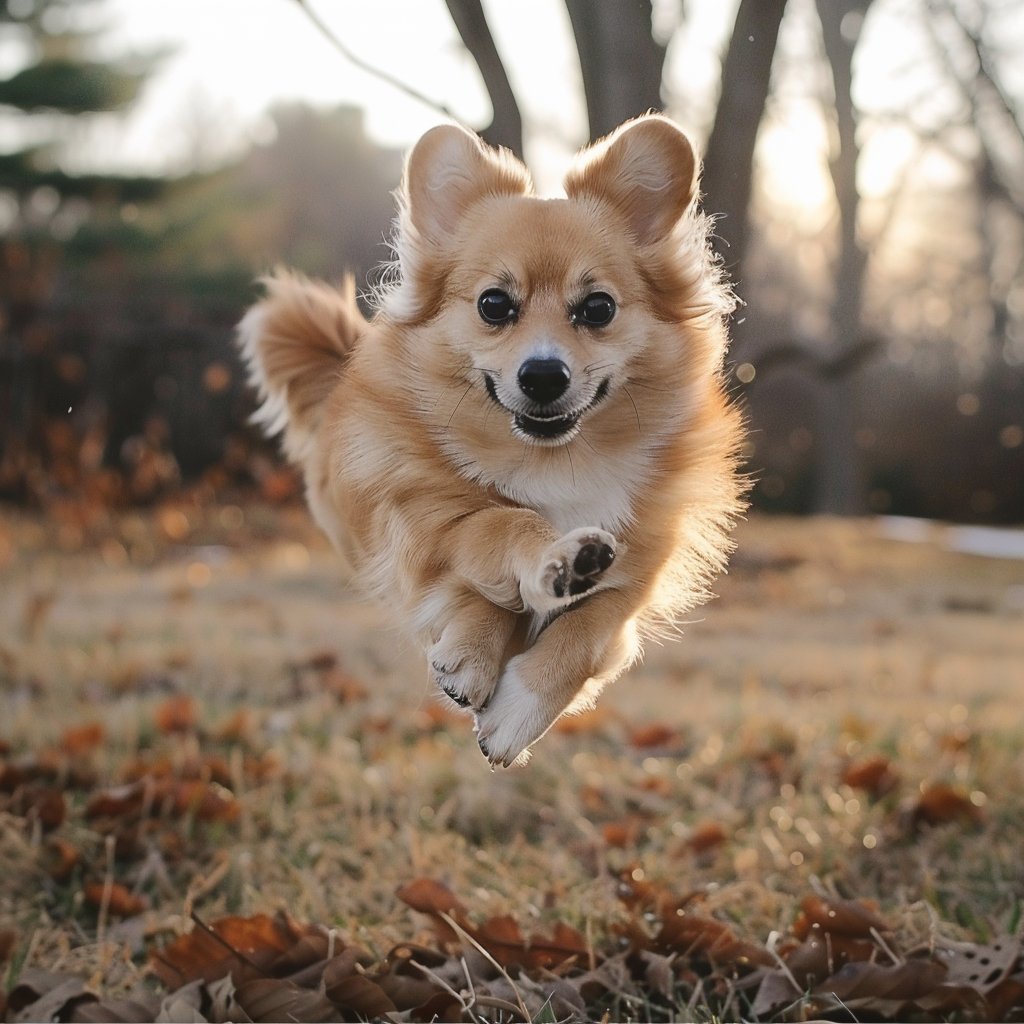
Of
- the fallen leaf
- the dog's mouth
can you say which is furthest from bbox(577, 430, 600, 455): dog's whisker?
the fallen leaf

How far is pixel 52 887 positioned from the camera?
11.0 ft

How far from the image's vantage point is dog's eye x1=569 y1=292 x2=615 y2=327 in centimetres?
196

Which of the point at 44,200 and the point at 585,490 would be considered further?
the point at 44,200

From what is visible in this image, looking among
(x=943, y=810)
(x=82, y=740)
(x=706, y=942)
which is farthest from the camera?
(x=82, y=740)

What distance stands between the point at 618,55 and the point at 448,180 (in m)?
0.64

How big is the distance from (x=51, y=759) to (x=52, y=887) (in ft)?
2.62

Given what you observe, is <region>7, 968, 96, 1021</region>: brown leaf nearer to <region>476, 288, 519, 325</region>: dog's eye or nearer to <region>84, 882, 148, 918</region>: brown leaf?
<region>84, 882, 148, 918</region>: brown leaf

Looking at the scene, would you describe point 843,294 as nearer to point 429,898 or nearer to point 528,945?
point 429,898

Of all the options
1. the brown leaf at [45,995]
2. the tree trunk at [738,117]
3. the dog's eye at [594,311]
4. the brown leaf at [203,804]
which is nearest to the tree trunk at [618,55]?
the tree trunk at [738,117]

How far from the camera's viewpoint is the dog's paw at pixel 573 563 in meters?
1.78

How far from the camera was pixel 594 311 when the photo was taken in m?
1.98

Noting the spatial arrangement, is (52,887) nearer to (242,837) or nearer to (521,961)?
(242,837)

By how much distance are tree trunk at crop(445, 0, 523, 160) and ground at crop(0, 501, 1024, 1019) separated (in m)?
1.10

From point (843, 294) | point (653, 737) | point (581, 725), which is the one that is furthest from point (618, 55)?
point (843, 294)
